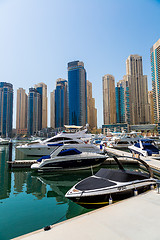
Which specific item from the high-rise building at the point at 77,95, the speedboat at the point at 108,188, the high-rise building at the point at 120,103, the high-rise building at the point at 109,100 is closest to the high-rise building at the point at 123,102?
the high-rise building at the point at 120,103

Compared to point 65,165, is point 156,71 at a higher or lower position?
higher

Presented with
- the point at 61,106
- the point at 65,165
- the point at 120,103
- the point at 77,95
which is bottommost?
the point at 65,165

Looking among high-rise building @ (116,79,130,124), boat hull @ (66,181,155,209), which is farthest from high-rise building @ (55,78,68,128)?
boat hull @ (66,181,155,209)

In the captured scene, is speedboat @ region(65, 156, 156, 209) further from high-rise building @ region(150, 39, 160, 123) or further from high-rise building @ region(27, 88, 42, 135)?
high-rise building @ region(27, 88, 42, 135)

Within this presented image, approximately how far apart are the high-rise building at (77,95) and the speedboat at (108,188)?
137 metres

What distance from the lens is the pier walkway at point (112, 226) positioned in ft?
12.5

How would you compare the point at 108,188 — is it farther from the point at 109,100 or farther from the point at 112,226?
the point at 109,100

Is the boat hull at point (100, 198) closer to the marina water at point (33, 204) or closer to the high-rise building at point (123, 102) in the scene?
the marina water at point (33, 204)

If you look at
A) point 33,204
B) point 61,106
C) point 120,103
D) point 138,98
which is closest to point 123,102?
point 120,103

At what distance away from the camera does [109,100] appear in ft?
526

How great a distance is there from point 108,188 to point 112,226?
2749 millimetres

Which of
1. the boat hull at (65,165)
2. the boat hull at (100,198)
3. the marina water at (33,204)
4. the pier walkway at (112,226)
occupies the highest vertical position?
the pier walkway at (112,226)

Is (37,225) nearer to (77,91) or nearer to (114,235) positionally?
(114,235)

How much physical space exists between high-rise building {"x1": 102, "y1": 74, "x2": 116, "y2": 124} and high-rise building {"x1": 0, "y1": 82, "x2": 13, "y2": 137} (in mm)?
122100
